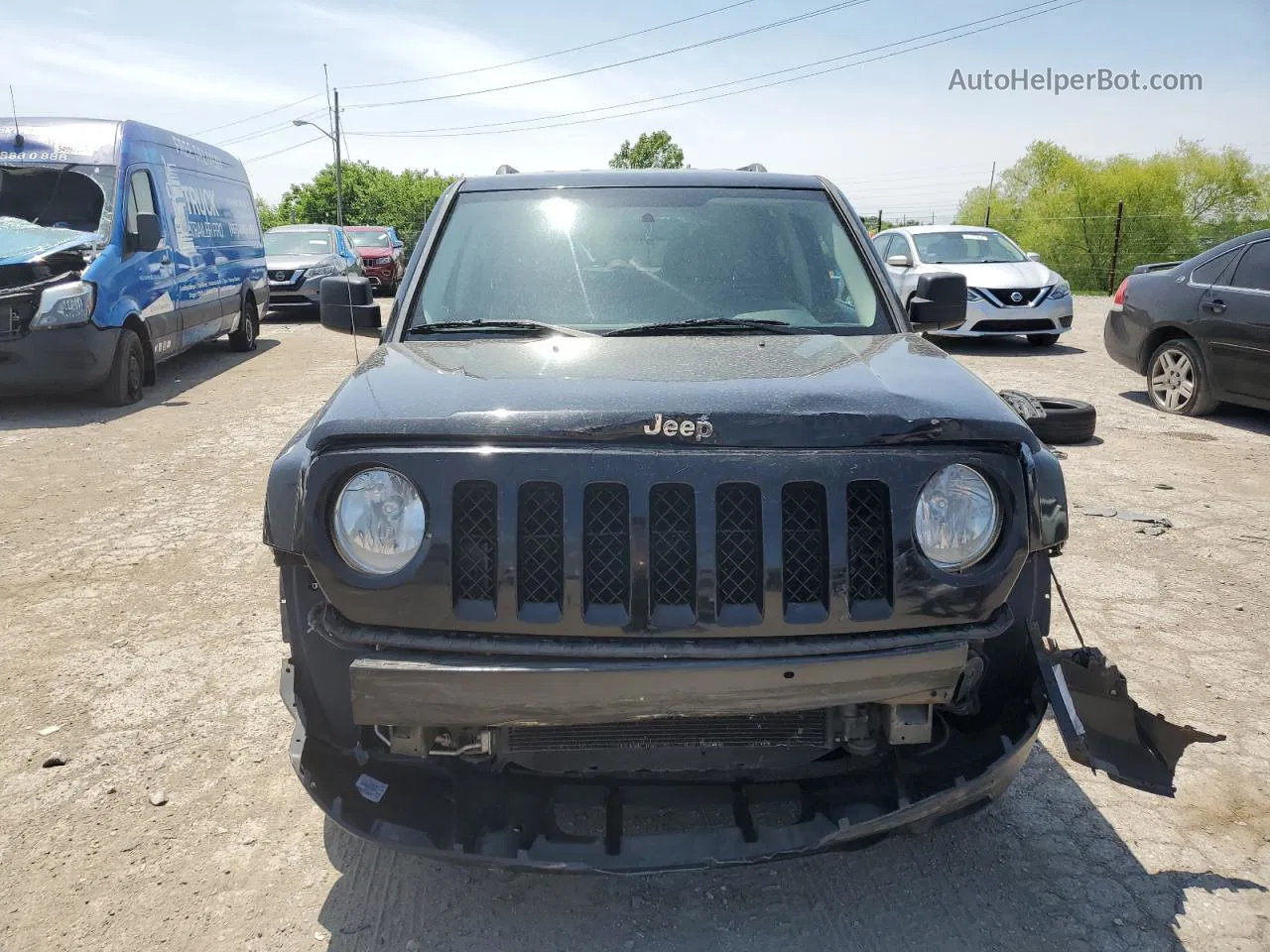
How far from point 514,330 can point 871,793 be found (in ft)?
5.72

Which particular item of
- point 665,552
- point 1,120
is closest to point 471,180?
point 665,552

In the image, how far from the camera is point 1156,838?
2676 millimetres

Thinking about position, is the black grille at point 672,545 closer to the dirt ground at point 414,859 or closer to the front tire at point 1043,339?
the dirt ground at point 414,859

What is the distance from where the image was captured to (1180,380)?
27.7ft

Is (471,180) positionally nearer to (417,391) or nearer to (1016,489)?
(417,391)

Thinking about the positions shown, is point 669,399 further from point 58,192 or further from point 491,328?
point 58,192

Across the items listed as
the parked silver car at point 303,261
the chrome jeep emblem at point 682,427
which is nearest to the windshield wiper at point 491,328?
the chrome jeep emblem at point 682,427

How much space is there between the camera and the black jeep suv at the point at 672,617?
2.00m

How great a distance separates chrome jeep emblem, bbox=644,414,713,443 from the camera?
2.03 meters

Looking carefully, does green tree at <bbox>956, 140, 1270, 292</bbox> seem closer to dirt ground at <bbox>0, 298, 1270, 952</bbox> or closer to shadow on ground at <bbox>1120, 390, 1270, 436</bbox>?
shadow on ground at <bbox>1120, 390, 1270, 436</bbox>

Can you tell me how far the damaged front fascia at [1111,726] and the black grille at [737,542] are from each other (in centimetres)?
73

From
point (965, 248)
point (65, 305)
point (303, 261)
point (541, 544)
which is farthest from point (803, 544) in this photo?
point (303, 261)

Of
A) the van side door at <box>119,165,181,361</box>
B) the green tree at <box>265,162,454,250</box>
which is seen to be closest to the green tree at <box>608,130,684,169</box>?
the green tree at <box>265,162,454,250</box>

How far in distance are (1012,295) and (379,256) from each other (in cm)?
1351
